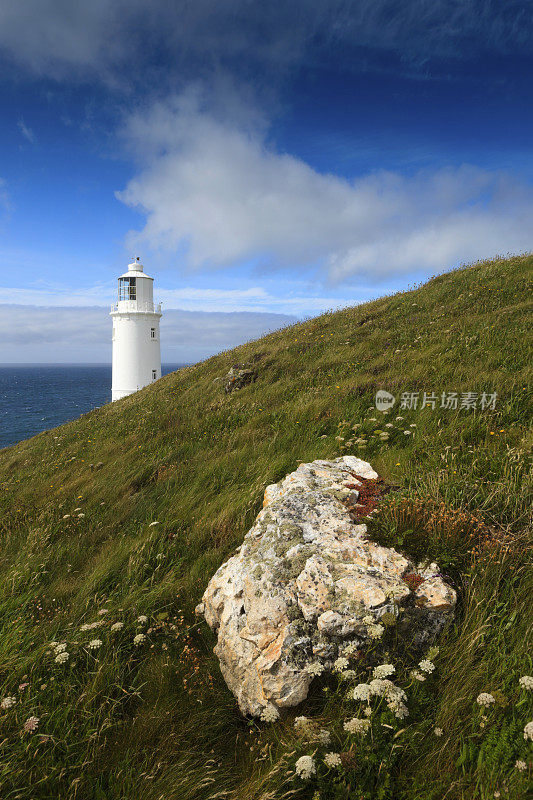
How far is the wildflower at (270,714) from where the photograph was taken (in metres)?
2.59

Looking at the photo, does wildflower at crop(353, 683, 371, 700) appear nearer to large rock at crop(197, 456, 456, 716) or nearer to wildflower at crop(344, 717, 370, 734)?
wildflower at crop(344, 717, 370, 734)

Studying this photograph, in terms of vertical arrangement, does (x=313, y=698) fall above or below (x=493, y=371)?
below

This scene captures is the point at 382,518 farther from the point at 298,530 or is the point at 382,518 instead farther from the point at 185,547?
the point at 185,547

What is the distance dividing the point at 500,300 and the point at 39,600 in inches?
550

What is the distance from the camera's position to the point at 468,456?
197 inches

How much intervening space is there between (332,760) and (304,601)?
0.98m

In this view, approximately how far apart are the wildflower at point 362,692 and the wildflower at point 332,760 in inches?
12.5

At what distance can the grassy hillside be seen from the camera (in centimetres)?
229

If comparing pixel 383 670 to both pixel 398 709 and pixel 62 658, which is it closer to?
pixel 398 709

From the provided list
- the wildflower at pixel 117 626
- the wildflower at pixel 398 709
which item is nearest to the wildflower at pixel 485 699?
the wildflower at pixel 398 709

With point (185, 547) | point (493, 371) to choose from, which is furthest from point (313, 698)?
point (493, 371)

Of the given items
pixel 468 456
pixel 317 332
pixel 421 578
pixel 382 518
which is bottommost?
pixel 421 578

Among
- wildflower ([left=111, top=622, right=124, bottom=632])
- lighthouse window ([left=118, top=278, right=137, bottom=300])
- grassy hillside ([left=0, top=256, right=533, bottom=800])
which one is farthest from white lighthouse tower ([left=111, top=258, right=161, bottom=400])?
wildflower ([left=111, top=622, right=124, bottom=632])

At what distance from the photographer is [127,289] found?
36.8m
